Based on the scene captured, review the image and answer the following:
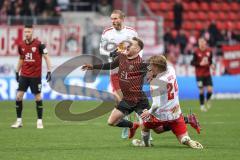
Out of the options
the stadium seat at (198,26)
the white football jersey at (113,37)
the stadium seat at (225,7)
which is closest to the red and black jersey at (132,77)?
the white football jersey at (113,37)

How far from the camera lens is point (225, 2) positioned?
37.5 m

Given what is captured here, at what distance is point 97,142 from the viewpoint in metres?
14.2

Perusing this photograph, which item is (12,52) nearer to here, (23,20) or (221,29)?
(23,20)

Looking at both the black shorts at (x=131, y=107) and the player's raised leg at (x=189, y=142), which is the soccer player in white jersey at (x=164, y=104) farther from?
the black shorts at (x=131, y=107)

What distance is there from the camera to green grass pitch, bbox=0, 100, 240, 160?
12.1 m

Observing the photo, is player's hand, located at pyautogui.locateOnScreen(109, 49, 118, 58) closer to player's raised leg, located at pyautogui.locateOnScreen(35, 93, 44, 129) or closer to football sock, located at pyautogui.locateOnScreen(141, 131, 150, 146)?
football sock, located at pyautogui.locateOnScreen(141, 131, 150, 146)

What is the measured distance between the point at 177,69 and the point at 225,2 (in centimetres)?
833

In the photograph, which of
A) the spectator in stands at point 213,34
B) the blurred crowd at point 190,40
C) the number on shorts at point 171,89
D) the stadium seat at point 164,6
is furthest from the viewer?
the stadium seat at point 164,6

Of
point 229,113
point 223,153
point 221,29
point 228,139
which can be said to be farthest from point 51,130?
point 221,29

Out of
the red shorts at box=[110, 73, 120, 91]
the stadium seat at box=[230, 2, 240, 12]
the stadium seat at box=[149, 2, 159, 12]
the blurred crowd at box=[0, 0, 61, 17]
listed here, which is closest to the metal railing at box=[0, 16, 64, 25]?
the blurred crowd at box=[0, 0, 61, 17]

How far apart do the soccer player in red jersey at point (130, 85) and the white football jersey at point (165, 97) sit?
0.94 metres

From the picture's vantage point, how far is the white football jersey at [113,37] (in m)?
15.7

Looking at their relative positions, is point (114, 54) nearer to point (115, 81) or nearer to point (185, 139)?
point (115, 81)

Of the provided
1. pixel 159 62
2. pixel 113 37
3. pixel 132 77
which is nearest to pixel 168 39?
pixel 113 37
